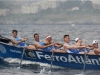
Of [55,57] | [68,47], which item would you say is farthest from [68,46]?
[55,57]

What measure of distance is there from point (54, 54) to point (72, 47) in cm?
109

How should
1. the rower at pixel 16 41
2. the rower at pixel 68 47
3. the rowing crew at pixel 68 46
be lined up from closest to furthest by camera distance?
1. the rowing crew at pixel 68 46
2. the rower at pixel 68 47
3. the rower at pixel 16 41

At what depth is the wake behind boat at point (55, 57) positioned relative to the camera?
1723cm

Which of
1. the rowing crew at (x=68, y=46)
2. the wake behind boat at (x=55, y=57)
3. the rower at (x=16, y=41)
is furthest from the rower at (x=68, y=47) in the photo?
the rower at (x=16, y=41)

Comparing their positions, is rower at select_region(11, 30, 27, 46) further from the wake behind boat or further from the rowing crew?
the rowing crew

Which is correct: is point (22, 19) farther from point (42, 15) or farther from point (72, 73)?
point (72, 73)

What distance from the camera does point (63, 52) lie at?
17438 millimetres

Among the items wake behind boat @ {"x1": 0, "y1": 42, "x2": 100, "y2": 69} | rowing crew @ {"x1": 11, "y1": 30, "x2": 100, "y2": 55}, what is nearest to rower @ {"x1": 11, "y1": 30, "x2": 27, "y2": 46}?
wake behind boat @ {"x1": 0, "y1": 42, "x2": 100, "y2": 69}

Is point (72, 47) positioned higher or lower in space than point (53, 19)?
higher

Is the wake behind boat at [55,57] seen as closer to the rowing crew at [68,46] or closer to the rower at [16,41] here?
the rowing crew at [68,46]

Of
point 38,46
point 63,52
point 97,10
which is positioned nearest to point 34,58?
point 38,46

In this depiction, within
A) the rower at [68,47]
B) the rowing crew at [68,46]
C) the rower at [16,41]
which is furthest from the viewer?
the rower at [16,41]

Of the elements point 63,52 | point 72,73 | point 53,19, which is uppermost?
point 63,52

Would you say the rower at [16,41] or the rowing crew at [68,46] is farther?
the rower at [16,41]
